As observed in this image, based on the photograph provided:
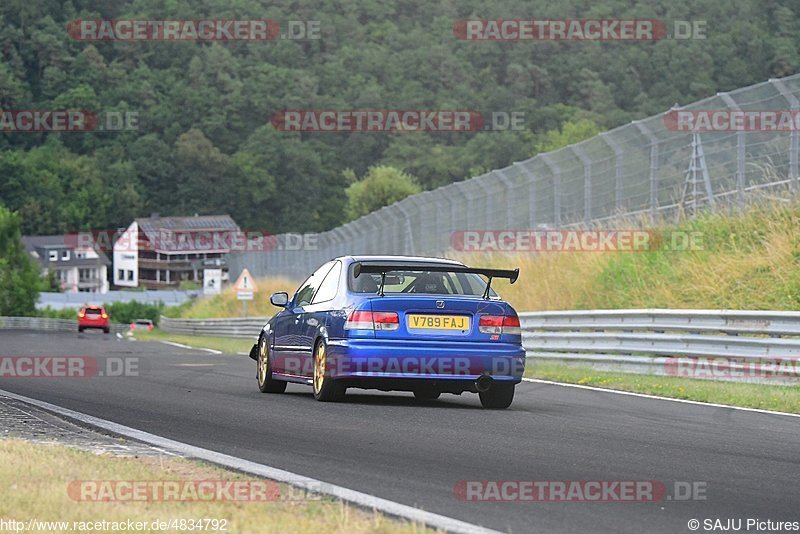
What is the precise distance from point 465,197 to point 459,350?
61.2 ft

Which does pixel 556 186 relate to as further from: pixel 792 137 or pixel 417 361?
pixel 417 361

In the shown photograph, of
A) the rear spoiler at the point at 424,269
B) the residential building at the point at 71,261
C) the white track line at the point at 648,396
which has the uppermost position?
the residential building at the point at 71,261

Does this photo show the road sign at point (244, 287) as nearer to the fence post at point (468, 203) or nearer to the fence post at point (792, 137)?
the fence post at point (468, 203)

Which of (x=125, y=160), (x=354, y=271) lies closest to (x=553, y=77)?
(x=125, y=160)

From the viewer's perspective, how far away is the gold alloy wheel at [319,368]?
13.0 metres

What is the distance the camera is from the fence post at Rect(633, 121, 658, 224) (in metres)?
23.7

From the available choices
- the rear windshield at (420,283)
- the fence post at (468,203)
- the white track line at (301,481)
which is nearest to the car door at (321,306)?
the rear windshield at (420,283)

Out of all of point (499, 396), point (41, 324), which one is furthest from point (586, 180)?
point (41, 324)

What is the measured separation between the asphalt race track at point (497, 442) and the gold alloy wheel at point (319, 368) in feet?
0.87

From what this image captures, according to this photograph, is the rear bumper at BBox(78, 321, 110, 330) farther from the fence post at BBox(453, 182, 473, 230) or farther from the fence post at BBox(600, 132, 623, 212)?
the fence post at BBox(600, 132, 623, 212)

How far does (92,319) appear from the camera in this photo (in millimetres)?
70250

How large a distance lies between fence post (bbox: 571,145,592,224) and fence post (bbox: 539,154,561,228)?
69 centimetres

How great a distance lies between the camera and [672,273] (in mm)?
22844

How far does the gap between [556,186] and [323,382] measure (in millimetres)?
14302
